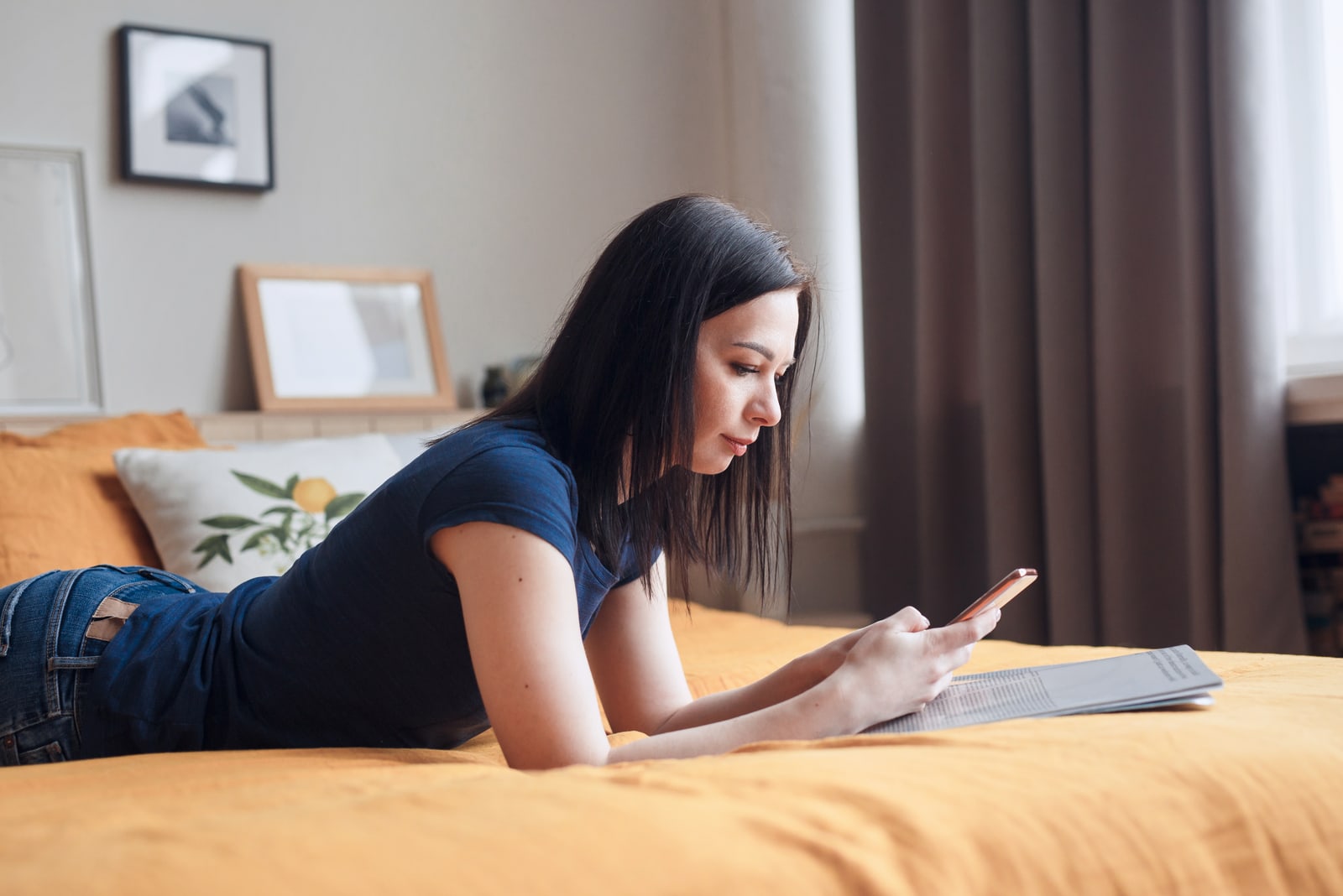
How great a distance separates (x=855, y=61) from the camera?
2926 mm

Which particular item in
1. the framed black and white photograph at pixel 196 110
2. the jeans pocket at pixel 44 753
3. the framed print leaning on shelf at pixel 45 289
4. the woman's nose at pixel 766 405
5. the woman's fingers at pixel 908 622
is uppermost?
the framed black and white photograph at pixel 196 110

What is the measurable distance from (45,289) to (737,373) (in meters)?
1.96

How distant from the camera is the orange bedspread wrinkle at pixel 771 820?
0.65 metres

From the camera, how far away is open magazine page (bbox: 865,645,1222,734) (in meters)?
1.01

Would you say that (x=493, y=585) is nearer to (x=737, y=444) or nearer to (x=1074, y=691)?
(x=737, y=444)

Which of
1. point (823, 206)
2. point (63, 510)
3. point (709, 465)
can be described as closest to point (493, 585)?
point (709, 465)

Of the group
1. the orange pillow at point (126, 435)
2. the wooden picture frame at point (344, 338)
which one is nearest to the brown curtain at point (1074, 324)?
the wooden picture frame at point (344, 338)

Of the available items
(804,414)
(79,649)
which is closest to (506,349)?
(804,414)

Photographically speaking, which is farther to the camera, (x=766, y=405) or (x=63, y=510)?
(x=63, y=510)

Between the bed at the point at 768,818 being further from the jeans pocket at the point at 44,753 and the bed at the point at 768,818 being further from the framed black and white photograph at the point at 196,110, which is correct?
the framed black and white photograph at the point at 196,110

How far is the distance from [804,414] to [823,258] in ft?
1.43

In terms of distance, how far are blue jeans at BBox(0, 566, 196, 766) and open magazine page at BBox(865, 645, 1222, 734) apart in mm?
765

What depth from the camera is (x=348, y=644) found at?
3.71 ft

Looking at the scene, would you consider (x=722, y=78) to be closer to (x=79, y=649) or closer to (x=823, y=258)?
(x=823, y=258)
